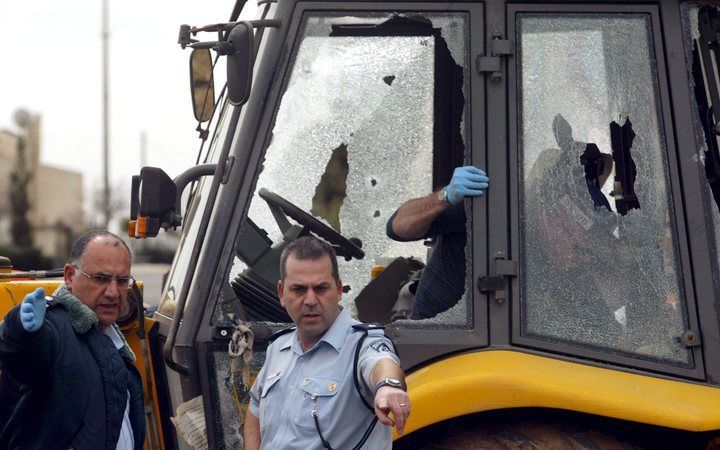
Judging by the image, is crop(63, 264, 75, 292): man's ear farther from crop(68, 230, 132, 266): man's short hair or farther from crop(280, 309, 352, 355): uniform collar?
crop(280, 309, 352, 355): uniform collar

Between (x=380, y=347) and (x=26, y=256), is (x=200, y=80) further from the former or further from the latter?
(x=26, y=256)

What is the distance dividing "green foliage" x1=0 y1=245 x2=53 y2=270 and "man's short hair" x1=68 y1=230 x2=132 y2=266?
1138 inches

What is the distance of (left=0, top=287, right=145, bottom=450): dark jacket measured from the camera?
3.24 m

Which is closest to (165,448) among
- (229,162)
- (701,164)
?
(229,162)

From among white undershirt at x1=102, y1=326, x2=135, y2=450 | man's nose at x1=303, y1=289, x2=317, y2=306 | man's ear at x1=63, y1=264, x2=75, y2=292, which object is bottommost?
white undershirt at x1=102, y1=326, x2=135, y2=450

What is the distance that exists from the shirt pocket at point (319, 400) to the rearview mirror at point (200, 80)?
2.07 meters

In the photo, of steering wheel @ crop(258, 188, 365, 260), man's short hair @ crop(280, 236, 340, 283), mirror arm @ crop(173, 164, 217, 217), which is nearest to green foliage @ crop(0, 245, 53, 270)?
mirror arm @ crop(173, 164, 217, 217)

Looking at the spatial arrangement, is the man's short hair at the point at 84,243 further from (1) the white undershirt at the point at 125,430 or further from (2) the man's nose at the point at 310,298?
(2) the man's nose at the point at 310,298

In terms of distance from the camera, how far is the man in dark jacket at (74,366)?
323cm

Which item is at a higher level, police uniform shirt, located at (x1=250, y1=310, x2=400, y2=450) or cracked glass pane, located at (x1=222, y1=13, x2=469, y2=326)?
cracked glass pane, located at (x1=222, y1=13, x2=469, y2=326)

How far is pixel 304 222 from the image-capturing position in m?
4.01

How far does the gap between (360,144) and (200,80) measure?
1243 millimetres

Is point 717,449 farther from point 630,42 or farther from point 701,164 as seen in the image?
point 630,42

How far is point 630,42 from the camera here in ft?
12.6
